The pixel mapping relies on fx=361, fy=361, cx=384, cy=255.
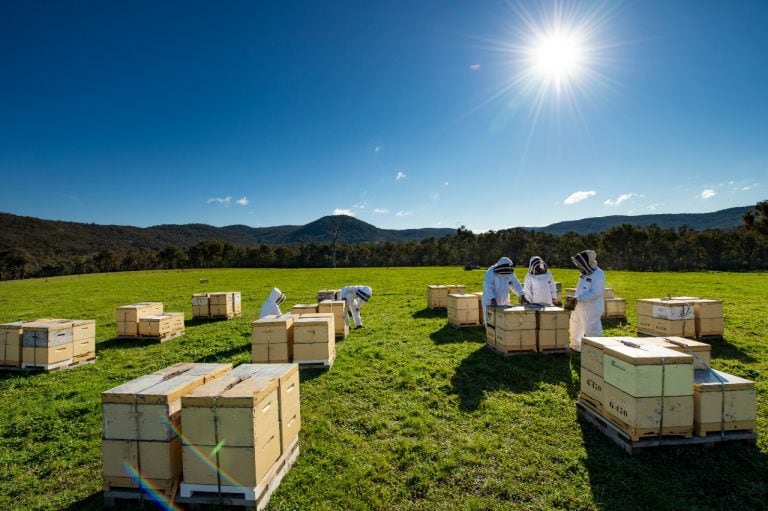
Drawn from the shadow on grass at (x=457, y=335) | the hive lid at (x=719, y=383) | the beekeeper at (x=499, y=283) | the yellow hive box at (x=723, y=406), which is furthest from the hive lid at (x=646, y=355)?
the shadow on grass at (x=457, y=335)

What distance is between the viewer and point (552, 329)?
10273 mm

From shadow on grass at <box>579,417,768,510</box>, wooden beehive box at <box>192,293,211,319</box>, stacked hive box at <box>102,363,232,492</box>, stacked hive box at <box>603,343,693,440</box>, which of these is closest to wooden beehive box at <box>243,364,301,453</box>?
stacked hive box at <box>102,363,232,492</box>

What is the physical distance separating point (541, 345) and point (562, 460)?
16.2 feet

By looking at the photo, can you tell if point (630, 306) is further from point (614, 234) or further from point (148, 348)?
point (614, 234)

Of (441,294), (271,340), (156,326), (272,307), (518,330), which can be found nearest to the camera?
(271,340)

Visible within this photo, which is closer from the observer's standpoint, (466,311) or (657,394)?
(657,394)

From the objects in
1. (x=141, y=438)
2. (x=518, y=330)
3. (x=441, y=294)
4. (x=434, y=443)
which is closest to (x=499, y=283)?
(x=518, y=330)

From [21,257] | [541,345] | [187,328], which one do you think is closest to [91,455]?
[541,345]

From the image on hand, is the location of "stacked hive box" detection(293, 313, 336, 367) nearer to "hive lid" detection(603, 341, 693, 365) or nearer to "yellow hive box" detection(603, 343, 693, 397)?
"hive lid" detection(603, 341, 693, 365)

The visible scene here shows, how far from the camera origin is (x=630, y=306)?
65.3ft

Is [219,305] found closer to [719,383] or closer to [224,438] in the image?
[224,438]

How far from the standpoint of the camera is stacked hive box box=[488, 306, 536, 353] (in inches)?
401

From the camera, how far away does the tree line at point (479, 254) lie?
7469cm

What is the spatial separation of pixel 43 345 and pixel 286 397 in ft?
32.4
